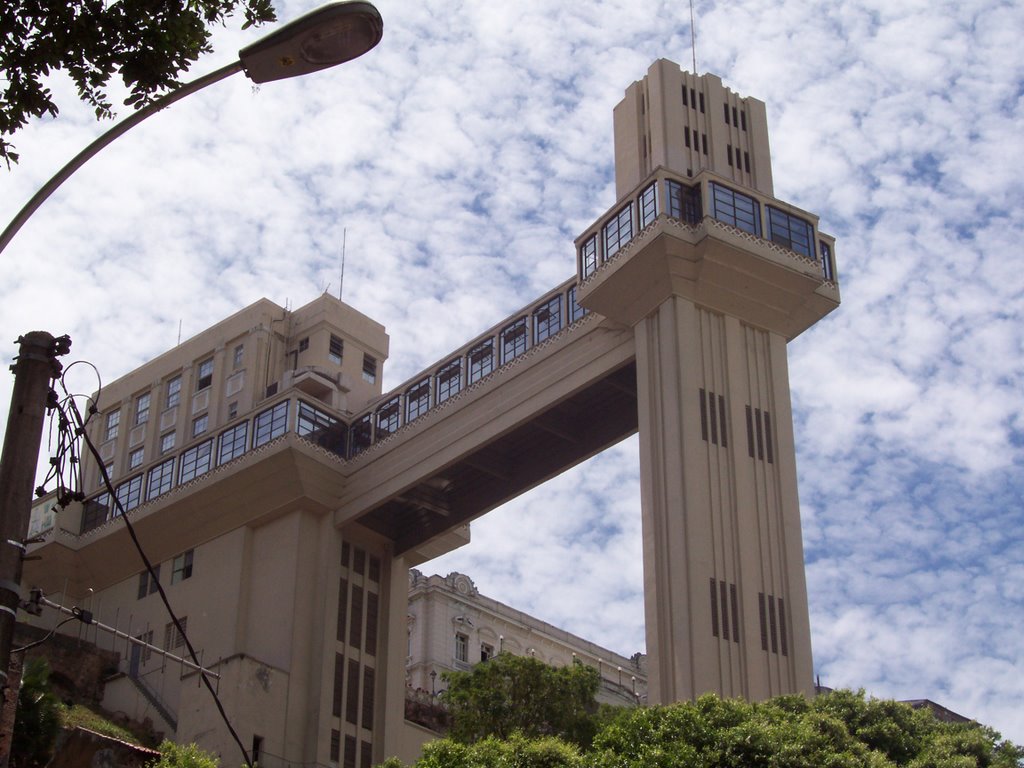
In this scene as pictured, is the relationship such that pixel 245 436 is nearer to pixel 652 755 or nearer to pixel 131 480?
pixel 131 480

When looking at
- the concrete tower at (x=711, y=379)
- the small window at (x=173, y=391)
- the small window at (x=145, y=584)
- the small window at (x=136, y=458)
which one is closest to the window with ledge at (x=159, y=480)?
the small window at (x=145, y=584)

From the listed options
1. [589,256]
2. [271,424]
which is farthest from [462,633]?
[589,256]

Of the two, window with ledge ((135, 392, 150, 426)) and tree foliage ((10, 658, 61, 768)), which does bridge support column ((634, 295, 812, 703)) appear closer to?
tree foliage ((10, 658, 61, 768))

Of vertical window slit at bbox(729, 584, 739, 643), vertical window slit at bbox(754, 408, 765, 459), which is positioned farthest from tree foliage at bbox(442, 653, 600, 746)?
vertical window slit at bbox(754, 408, 765, 459)

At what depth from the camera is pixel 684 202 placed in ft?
166

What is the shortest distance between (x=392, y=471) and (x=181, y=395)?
16.7 meters

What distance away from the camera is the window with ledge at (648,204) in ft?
165

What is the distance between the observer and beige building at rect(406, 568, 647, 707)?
272ft

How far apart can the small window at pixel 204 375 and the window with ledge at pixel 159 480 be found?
19.5 feet

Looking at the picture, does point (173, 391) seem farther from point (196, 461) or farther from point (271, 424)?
point (271, 424)

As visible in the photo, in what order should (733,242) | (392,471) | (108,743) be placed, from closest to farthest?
1. (108,743)
2. (733,242)
3. (392,471)

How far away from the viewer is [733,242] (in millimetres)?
49469

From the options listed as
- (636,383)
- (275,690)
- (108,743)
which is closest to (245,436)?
(275,690)

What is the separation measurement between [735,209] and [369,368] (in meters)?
25.1
